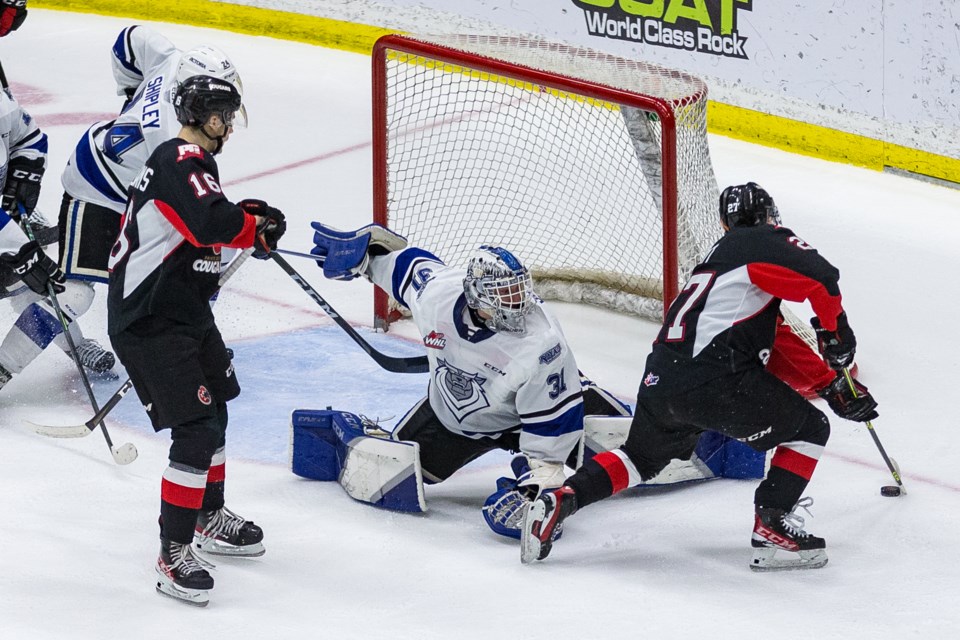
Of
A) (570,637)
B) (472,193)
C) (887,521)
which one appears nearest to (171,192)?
(570,637)

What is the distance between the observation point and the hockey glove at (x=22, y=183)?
4.23m

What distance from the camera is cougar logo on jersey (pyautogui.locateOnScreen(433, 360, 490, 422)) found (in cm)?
337

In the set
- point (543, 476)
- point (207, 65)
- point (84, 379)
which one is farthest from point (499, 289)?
point (84, 379)

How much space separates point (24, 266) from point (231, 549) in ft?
3.58

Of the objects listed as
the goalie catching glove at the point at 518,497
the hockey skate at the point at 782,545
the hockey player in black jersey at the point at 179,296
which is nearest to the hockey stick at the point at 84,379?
the hockey player in black jersey at the point at 179,296

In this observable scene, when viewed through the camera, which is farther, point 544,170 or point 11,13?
point 544,170

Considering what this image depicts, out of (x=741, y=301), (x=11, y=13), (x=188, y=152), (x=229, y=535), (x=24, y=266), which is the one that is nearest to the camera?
(x=188, y=152)

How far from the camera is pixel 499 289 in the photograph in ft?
10.6

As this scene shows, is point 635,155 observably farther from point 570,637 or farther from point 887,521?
point 570,637

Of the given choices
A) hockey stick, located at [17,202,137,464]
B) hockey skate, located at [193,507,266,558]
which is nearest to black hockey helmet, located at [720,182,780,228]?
hockey skate, located at [193,507,266,558]

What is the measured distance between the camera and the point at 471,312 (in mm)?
Result: 3350

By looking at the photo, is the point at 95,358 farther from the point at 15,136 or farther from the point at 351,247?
the point at 351,247

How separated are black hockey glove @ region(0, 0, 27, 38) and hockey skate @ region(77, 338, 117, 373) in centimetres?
107

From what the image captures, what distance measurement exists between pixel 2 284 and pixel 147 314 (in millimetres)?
1175
